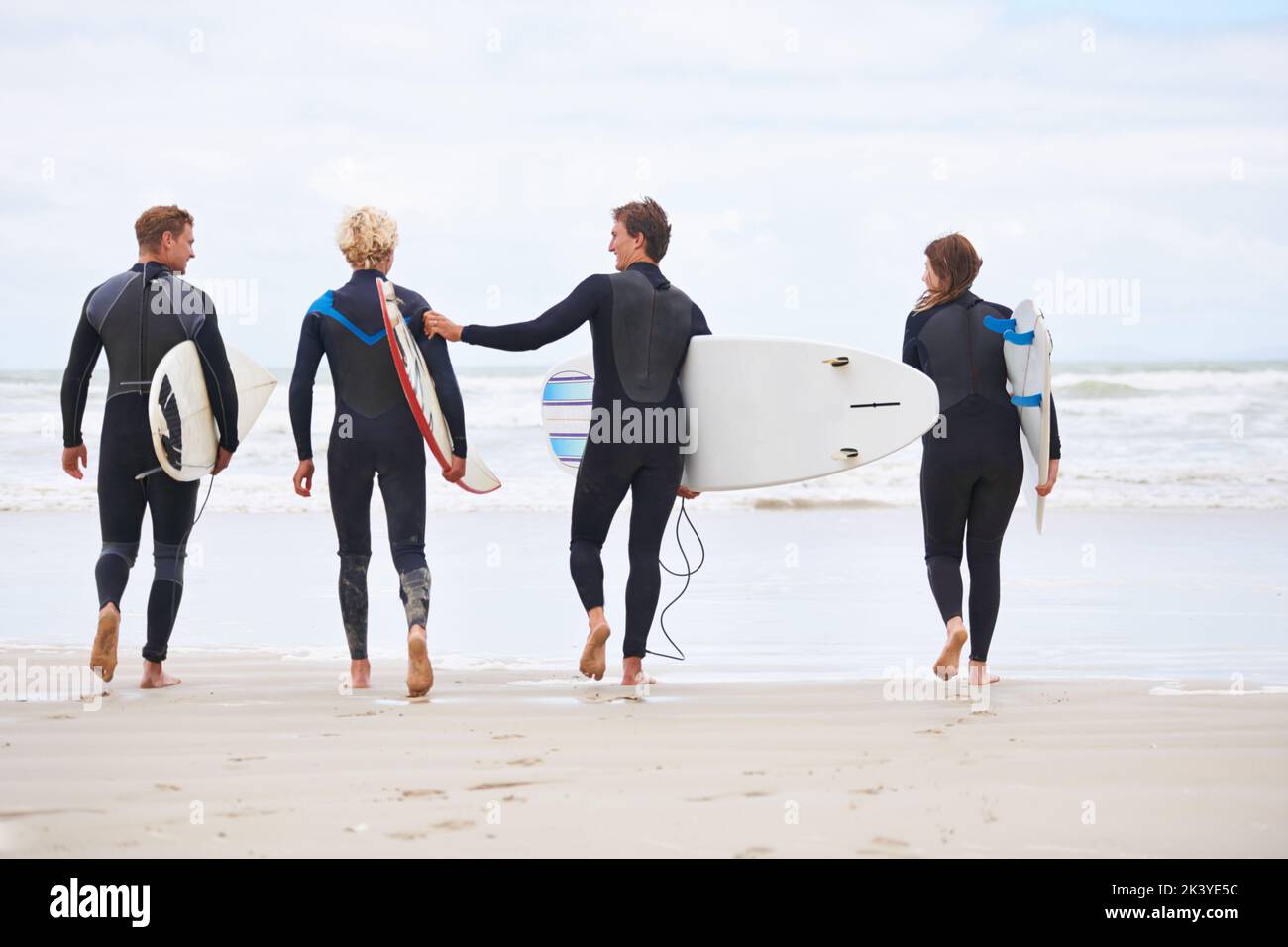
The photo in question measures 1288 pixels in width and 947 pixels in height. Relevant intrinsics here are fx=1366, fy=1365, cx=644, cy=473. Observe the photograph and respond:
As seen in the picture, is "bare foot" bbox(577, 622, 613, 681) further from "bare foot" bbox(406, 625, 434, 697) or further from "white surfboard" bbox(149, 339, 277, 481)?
"white surfboard" bbox(149, 339, 277, 481)

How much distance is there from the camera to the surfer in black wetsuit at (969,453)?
14.1ft

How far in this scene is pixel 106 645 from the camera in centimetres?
405

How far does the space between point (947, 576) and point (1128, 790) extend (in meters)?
1.43

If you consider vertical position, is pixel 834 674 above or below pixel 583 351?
below

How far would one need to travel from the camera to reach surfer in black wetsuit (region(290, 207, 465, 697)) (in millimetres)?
4148

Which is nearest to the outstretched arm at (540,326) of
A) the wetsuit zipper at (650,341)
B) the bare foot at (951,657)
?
the wetsuit zipper at (650,341)

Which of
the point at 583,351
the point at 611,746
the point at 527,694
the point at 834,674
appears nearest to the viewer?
the point at 611,746

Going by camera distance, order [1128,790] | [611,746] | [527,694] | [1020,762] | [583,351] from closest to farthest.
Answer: [1128,790] < [1020,762] < [611,746] < [527,694] < [583,351]

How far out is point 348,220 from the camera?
419 cm

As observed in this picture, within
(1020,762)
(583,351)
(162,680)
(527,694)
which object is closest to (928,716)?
(1020,762)

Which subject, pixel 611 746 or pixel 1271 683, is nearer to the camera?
pixel 611 746

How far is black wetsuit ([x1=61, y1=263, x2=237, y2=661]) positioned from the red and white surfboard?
2.00ft

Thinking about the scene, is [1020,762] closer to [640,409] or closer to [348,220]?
[640,409]

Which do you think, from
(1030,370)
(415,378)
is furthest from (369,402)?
(1030,370)
